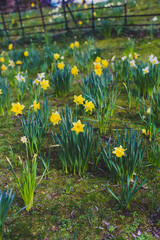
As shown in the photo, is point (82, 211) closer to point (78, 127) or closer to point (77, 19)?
point (78, 127)

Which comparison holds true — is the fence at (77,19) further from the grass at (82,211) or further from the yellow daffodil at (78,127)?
the grass at (82,211)

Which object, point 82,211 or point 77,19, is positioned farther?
point 77,19

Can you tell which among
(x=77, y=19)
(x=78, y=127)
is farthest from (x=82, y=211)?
(x=77, y=19)

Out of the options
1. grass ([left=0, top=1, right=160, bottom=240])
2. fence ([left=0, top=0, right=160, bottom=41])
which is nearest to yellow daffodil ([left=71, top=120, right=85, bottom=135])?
grass ([left=0, top=1, right=160, bottom=240])

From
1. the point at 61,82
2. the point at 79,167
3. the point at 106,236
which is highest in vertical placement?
the point at 61,82

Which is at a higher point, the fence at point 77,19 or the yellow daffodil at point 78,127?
the fence at point 77,19

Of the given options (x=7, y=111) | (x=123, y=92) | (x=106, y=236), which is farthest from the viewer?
(x=123, y=92)

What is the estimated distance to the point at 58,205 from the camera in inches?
73.7

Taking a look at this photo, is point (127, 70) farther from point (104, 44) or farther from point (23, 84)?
point (104, 44)

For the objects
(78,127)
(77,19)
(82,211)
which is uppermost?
(77,19)

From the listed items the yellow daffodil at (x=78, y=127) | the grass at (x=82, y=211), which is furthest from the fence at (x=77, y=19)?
the grass at (x=82, y=211)

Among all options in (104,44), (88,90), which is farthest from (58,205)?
(104,44)

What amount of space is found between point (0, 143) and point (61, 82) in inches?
48.6

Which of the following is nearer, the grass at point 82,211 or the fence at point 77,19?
the grass at point 82,211
